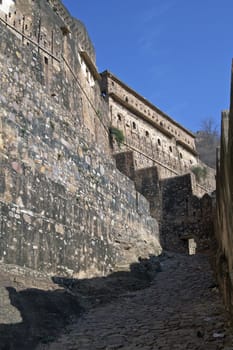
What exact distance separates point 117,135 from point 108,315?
17.9m

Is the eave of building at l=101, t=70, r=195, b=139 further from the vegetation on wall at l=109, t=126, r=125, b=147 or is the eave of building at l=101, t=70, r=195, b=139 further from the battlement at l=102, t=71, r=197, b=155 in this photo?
the vegetation on wall at l=109, t=126, r=125, b=147

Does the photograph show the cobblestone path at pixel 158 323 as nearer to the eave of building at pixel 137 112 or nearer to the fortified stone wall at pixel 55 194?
the fortified stone wall at pixel 55 194

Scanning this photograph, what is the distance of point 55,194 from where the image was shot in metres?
8.69

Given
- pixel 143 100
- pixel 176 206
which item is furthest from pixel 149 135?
pixel 176 206

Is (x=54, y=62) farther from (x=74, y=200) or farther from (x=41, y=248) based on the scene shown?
(x=41, y=248)

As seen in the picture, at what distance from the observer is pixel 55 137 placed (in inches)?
374

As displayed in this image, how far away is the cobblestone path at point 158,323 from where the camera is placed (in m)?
5.12

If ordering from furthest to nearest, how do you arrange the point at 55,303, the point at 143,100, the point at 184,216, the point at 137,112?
1. the point at 143,100
2. the point at 137,112
3. the point at 184,216
4. the point at 55,303

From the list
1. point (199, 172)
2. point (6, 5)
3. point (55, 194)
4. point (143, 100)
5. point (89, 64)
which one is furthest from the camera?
point (199, 172)

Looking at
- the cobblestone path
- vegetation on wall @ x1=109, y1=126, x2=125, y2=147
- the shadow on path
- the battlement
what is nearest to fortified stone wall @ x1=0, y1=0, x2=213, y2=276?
the shadow on path

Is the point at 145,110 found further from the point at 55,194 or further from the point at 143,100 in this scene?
the point at 55,194

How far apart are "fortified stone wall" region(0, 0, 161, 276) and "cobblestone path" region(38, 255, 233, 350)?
1.39 meters

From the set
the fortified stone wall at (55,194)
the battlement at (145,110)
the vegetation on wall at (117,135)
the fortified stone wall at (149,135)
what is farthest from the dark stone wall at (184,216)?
the battlement at (145,110)

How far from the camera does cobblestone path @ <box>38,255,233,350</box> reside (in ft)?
16.8
